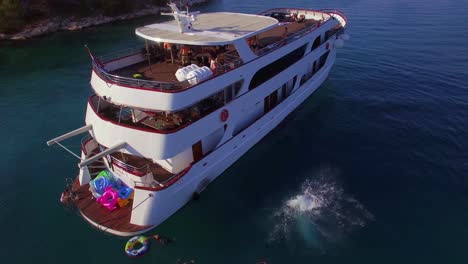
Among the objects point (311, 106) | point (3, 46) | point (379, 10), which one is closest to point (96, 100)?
point (311, 106)

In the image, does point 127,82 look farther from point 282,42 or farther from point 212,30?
point 282,42

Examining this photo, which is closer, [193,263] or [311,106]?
[193,263]

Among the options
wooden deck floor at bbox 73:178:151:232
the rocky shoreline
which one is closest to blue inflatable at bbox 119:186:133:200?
wooden deck floor at bbox 73:178:151:232

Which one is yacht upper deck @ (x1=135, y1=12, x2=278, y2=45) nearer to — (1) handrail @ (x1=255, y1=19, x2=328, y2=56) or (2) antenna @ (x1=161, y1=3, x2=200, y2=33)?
(2) antenna @ (x1=161, y1=3, x2=200, y2=33)

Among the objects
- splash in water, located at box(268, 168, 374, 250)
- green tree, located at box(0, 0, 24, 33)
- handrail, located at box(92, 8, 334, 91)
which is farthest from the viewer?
green tree, located at box(0, 0, 24, 33)

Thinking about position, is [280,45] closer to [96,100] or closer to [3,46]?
[96,100]

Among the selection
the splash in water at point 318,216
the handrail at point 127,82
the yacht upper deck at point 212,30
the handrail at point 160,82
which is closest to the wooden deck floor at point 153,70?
the handrail at point 160,82
